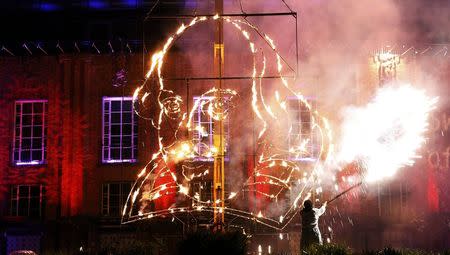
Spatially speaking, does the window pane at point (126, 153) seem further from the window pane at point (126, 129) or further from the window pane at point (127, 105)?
the window pane at point (127, 105)

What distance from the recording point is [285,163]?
20938 mm

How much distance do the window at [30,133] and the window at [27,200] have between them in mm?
1011

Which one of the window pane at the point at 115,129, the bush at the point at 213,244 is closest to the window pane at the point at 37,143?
the window pane at the point at 115,129

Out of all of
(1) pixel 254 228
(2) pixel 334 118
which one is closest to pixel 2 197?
(1) pixel 254 228

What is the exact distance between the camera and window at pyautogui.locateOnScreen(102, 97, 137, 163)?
21.4 metres

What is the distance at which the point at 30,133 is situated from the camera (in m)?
21.7

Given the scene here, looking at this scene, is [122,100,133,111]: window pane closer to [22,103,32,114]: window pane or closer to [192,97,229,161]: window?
[192,97,229,161]: window

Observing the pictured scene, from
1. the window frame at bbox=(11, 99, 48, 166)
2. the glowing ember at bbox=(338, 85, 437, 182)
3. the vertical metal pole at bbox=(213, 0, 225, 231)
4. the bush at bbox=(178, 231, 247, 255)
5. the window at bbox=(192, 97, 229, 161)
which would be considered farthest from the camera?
the window frame at bbox=(11, 99, 48, 166)

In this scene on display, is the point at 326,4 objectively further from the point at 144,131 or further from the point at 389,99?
the point at 144,131

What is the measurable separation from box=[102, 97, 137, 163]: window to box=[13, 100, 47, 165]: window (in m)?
2.45

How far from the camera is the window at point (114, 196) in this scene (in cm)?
2100

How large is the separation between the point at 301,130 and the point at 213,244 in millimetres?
11907

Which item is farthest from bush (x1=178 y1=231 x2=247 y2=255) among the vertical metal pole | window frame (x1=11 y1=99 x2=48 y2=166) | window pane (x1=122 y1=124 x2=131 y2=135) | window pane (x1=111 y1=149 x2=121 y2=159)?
window frame (x1=11 y1=99 x2=48 y2=166)

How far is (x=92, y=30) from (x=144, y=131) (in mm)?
4922
